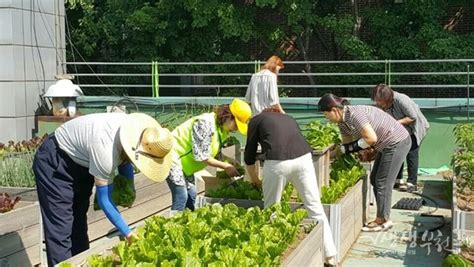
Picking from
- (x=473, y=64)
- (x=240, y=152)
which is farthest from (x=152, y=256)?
(x=473, y=64)

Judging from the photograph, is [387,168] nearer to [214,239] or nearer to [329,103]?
[329,103]

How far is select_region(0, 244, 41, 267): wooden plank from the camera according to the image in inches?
197

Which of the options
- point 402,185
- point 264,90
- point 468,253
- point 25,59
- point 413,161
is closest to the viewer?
point 468,253

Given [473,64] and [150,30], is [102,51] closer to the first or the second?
[150,30]

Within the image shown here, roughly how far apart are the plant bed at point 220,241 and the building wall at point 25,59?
7.92 meters

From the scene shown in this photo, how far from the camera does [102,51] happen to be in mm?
19547

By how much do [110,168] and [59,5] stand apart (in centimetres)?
949

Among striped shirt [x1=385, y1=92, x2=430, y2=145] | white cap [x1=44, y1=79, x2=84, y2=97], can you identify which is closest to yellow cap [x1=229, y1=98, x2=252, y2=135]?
striped shirt [x1=385, y1=92, x2=430, y2=145]

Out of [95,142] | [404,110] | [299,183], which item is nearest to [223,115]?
[299,183]

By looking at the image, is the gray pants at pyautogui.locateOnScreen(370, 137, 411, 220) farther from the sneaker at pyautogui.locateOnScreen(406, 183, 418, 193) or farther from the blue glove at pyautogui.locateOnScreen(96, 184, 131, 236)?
the blue glove at pyautogui.locateOnScreen(96, 184, 131, 236)

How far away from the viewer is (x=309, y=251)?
13.5ft

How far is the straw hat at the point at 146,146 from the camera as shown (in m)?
3.96

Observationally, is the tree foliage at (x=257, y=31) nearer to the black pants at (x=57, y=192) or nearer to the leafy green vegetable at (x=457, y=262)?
the leafy green vegetable at (x=457, y=262)

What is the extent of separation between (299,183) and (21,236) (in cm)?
228
